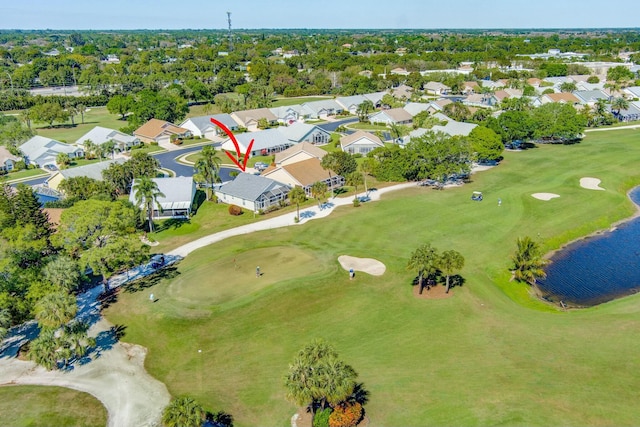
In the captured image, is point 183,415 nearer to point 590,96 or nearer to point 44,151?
point 44,151

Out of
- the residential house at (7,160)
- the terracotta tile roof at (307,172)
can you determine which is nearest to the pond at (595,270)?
the terracotta tile roof at (307,172)

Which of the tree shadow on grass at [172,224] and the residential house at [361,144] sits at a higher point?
the residential house at [361,144]

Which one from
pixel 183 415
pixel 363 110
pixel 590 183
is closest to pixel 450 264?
pixel 183 415

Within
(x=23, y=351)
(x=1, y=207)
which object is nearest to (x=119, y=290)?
(x=23, y=351)

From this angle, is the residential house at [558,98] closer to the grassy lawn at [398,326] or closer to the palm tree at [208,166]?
the grassy lawn at [398,326]

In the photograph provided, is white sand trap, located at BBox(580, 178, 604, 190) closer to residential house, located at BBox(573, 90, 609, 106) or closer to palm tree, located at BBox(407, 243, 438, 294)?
palm tree, located at BBox(407, 243, 438, 294)

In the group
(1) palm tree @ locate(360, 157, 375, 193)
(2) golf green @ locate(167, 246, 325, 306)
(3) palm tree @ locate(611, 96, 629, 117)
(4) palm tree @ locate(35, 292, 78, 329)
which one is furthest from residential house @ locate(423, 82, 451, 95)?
(4) palm tree @ locate(35, 292, 78, 329)
